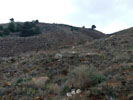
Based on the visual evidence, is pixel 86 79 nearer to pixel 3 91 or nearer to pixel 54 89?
pixel 54 89

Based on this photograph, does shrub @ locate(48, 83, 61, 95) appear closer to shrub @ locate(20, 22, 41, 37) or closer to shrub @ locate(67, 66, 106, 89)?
shrub @ locate(67, 66, 106, 89)

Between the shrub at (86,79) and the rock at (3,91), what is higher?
the shrub at (86,79)

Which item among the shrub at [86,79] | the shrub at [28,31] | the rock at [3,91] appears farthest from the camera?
A: the shrub at [28,31]

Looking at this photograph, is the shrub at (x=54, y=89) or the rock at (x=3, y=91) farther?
the rock at (x=3, y=91)

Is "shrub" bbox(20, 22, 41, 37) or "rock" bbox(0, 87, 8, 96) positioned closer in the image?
"rock" bbox(0, 87, 8, 96)

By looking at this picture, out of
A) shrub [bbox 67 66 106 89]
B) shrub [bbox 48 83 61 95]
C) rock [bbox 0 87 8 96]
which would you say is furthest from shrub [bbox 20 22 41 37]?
shrub [bbox 67 66 106 89]

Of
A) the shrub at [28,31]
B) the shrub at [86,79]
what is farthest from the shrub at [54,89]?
the shrub at [28,31]

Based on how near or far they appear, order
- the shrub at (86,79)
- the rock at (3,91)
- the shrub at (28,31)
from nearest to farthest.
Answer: the shrub at (86,79) < the rock at (3,91) < the shrub at (28,31)

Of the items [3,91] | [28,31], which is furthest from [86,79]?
[28,31]

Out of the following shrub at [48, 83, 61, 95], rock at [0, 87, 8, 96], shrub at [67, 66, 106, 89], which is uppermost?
shrub at [67, 66, 106, 89]

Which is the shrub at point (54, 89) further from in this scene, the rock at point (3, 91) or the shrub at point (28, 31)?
the shrub at point (28, 31)

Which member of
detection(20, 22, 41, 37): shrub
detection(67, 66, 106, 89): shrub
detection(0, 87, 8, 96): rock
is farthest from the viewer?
detection(20, 22, 41, 37): shrub

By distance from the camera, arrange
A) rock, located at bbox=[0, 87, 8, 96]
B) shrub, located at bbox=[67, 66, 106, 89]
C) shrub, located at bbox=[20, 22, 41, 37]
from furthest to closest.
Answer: shrub, located at bbox=[20, 22, 41, 37], rock, located at bbox=[0, 87, 8, 96], shrub, located at bbox=[67, 66, 106, 89]

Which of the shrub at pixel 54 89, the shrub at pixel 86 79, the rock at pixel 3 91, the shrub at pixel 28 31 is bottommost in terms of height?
the rock at pixel 3 91
